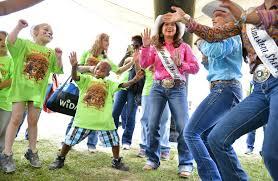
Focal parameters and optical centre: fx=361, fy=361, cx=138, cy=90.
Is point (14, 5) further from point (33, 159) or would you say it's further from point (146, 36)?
point (33, 159)

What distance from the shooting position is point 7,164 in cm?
359

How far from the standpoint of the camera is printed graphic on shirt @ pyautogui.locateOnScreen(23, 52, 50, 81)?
3.92 meters

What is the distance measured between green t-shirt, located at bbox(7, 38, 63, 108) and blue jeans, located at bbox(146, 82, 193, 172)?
4.11ft

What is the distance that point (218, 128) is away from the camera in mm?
2570

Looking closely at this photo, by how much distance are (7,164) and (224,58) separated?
2.36m

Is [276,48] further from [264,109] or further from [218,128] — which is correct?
[218,128]

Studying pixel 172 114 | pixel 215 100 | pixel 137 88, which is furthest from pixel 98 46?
pixel 215 100

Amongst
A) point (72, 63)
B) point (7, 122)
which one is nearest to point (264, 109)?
point (72, 63)

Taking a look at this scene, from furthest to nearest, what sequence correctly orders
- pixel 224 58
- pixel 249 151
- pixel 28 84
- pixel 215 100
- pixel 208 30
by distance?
pixel 249 151
pixel 28 84
pixel 224 58
pixel 215 100
pixel 208 30

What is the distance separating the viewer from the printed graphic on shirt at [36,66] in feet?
12.9

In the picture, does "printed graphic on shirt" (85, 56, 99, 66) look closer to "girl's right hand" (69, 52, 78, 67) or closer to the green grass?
"girl's right hand" (69, 52, 78, 67)

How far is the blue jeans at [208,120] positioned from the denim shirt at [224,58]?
0.34 feet

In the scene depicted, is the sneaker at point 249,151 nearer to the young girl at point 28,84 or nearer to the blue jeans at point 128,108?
the blue jeans at point 128,108

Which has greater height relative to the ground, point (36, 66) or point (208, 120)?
A: point (36, 66)
